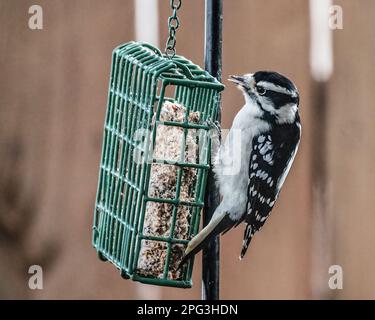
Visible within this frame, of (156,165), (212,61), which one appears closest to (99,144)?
(156,165)

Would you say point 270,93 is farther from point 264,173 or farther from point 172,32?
point 172,32

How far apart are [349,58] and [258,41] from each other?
60cm

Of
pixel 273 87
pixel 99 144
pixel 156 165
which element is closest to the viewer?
pixel 156 165

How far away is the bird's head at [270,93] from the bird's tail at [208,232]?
0.53m

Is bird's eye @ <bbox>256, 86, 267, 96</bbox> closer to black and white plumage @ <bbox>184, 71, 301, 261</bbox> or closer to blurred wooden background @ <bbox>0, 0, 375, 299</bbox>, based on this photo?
black and white plumage @ <bbox>184, 71, 301, 261</bbox>

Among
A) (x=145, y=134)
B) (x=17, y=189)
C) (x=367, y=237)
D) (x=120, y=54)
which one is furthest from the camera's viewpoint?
(x=367, y=237)

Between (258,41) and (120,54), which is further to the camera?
(258,41)

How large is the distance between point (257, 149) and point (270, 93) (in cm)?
25

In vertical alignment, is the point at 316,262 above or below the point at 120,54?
below

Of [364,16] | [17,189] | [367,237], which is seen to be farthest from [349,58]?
[17,189]

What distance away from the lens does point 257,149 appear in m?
4.09

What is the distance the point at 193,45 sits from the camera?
5.82 m

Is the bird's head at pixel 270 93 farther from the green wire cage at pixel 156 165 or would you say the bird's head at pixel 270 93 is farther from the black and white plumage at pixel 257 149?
→ the green wire cage at pixel 156 165

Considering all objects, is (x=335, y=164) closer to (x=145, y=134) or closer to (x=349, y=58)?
(x=349, y=58)
